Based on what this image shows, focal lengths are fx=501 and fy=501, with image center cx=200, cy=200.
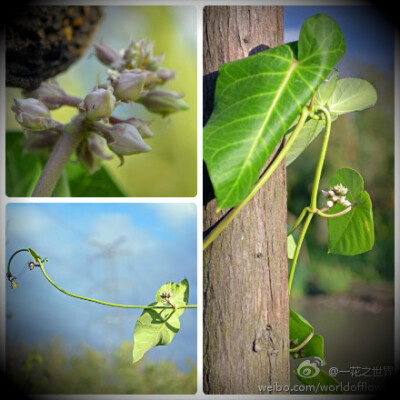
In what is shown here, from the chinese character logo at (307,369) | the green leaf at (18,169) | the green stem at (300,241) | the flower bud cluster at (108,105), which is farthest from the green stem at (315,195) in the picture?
the green leaf at (18,169)

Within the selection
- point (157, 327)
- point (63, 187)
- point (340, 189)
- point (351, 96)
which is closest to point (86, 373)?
point (157, 327)

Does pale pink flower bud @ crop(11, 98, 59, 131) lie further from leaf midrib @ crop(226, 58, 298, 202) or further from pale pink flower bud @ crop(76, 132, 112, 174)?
leaf midrib @ crop(226, 58, 298, 202)

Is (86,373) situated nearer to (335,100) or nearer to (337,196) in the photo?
(337,196)

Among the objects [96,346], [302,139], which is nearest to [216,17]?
[302,139]

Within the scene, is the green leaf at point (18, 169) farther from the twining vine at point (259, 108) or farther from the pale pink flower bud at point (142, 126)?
the twining vine at point (259, 108)

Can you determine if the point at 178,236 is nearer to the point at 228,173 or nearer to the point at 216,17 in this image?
the point at 228,173

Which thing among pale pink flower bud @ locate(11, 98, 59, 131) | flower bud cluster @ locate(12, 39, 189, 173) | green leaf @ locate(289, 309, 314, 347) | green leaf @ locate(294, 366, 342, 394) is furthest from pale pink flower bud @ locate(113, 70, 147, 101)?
green leaf @ locate(294, 366, 342, 394)
